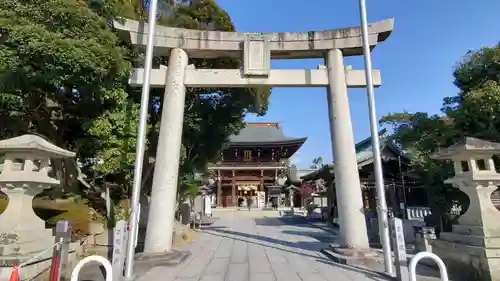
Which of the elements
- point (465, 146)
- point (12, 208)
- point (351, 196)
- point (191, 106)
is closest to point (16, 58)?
point (12, 208)

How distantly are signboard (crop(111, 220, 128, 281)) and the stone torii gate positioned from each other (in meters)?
1.82

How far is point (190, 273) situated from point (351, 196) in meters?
4.19

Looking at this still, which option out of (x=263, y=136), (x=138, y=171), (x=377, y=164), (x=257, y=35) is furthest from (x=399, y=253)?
(x=263, y=136)

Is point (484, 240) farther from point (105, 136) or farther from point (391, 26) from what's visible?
point (105, 136)

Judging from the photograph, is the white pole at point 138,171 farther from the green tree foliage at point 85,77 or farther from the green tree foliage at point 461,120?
the green tree foliage at point 461,120

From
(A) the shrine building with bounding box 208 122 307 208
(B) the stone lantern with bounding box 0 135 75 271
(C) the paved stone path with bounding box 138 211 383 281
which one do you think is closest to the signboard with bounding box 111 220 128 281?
(C) the paved stone path with bounding box 138 211 383 281

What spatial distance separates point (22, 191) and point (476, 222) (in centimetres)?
888

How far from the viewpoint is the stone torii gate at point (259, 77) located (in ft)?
23.8

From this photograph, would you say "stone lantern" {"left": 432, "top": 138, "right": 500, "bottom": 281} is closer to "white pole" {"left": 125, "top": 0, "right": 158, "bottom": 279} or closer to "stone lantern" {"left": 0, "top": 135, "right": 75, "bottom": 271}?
"white pole" {"left": 125, "top": 0, "right": 158, "bottom": 279}

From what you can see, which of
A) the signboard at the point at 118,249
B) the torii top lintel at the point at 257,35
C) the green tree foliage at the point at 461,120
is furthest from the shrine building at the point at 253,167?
the signboard at the point at 118,249

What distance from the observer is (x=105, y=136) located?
7891mm

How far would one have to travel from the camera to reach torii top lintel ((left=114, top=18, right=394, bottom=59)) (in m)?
7.88

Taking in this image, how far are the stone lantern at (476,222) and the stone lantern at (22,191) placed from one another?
26.9 feet

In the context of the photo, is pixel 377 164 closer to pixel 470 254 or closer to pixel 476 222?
pixel 476 222
